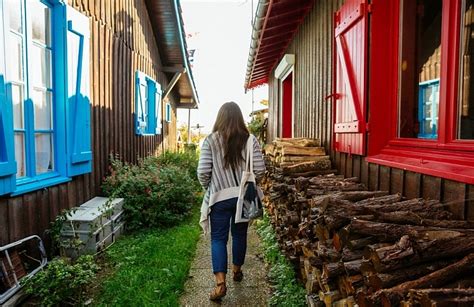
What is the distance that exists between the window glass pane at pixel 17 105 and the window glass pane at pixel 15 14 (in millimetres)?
539

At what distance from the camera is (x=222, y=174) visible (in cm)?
350

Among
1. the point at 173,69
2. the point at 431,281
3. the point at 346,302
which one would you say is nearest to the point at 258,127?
the point at 173,69

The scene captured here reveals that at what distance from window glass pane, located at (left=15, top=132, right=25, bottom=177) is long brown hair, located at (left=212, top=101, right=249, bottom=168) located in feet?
6.30

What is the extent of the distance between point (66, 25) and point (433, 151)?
4.03m

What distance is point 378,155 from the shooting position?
3.10 m

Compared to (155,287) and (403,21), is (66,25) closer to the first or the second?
(155,287)

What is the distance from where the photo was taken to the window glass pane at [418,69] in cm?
276

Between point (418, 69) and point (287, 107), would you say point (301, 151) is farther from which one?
point (287, 107)

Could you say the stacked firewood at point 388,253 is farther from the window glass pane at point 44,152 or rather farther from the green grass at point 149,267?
the window glass pane at point 44,152

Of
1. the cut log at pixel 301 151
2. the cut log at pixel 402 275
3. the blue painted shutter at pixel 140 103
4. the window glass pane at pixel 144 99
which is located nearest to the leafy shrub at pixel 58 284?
the cut log at pixel 402 275

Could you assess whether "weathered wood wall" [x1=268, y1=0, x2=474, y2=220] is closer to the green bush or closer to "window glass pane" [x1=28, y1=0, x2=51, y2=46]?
the green bush

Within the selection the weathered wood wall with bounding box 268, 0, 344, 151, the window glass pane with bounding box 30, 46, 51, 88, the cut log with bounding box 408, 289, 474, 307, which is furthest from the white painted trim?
the cut log with bounding box 408, 289, 474, 307

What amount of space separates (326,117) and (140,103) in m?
4.95

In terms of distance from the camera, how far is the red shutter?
10.5 ft
